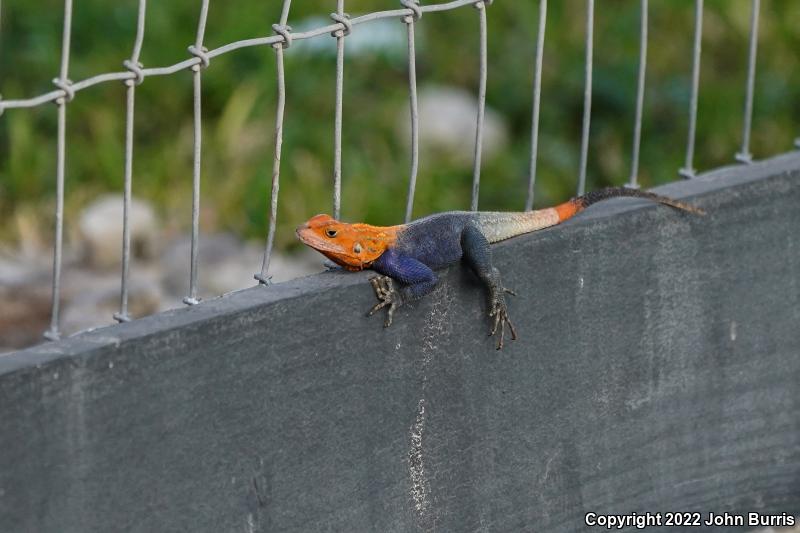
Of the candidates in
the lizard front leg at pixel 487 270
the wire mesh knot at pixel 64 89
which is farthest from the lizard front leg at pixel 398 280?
the wire mesh knot at pixel 64 89

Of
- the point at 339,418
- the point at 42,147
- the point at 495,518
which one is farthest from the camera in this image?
the point at 42,147

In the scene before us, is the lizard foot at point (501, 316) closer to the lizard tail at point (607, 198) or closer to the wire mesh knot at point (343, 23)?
the lizard tail at point (607, 198)

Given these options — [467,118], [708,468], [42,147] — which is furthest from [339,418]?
[467,118]

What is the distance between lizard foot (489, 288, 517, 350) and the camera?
3.45 meters

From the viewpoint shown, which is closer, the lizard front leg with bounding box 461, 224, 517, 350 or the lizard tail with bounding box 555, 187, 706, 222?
the lizard front leg with bounding box 461, 224, 517, 350

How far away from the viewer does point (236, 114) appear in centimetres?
724

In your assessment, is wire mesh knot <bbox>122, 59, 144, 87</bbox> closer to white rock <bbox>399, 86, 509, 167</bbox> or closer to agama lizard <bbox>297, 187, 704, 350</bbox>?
agama lizard <bbox>297, 187, 704, 350</bbox>

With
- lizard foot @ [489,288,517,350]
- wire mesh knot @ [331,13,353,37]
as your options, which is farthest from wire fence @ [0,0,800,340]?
lizard foot @ [489,288,517,350]

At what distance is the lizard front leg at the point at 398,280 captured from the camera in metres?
3.27

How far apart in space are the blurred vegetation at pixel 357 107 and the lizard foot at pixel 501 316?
2.99 metres

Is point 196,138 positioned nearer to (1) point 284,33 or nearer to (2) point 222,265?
(1) point 284,33

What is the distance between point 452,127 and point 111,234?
221 centimetres

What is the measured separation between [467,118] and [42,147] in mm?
2373

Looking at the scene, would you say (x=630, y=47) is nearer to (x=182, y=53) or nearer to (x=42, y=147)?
(x=182, y=53)
